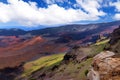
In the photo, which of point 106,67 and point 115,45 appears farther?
point 115,45

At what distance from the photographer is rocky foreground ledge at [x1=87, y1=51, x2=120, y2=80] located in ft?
89.8

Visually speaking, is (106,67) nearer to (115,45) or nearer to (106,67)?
(106,67)

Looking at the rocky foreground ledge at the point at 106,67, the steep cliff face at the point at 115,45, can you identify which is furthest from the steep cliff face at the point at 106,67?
the steep cliff face at the point at 115,45

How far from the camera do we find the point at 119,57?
2862 centimetres

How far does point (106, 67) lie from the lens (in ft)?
91.6

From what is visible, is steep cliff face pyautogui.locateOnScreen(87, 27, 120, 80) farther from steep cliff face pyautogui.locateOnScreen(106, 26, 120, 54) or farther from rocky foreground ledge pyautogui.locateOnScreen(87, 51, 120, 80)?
steep cliff face pyautogui.locateOnScreen(106, 26, 120, 54)

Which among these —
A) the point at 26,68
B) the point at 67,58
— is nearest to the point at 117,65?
the point at 67,58

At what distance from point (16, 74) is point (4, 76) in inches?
312

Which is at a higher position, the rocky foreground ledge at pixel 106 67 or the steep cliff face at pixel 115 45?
the rocky foreground ledge at pixel 106 67

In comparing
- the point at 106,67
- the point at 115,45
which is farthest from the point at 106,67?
the point at 115,45

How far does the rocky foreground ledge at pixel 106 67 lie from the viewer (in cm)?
2738

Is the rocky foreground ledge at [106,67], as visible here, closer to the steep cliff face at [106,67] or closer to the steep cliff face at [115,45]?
the steep cliff face at [106,67]

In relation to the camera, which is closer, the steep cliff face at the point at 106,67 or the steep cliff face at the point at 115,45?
the steep cliff face at the point at 106,67

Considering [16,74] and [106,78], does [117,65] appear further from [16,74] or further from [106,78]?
[16,74]
